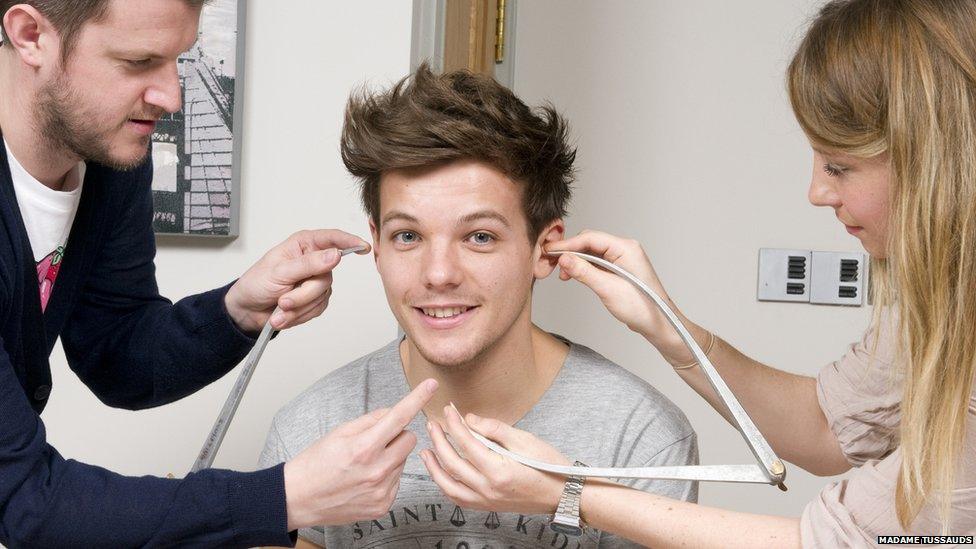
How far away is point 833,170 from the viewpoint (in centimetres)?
119

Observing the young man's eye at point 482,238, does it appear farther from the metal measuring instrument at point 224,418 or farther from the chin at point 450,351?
the metal measuring instrument at point 224,418

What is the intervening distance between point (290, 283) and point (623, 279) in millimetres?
478

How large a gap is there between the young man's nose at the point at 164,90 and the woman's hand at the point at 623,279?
564mm

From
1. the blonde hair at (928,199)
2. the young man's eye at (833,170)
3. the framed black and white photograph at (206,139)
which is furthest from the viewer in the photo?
the framed black and white photograph at (206,139)

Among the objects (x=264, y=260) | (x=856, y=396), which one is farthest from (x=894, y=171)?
(x=264, y=260)

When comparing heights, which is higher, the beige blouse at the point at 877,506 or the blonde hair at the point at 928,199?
the blonde hair at the point at 928,199

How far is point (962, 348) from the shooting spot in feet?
3.59

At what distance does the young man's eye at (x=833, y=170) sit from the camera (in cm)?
118

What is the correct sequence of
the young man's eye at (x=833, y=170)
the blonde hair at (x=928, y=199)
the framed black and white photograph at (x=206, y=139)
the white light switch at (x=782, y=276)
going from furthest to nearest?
the white light switch at (x=782, y=276)
the framed black and white photograph at (x=206, y=139)
the young man's eye at (x=833, y=170)
the blonde hair at (x=928, y=199)

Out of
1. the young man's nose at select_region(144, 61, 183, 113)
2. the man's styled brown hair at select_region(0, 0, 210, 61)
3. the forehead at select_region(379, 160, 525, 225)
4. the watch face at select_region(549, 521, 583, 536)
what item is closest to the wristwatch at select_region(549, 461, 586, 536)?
the watch face at select_region(549, 521, 583, 536)

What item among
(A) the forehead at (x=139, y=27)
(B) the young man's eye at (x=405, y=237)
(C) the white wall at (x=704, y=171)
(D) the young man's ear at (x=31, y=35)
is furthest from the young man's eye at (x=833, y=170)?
(C) the white wall at (x=704, y=171)

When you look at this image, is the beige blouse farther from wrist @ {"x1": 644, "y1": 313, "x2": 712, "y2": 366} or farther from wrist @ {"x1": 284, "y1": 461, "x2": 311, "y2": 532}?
wrist @ {"x1": 284, "y1": 461, "x2": 311, "y2": 532}

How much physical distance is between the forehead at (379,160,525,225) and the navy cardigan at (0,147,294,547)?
335 mm

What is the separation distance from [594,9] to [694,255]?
0.68 meters
